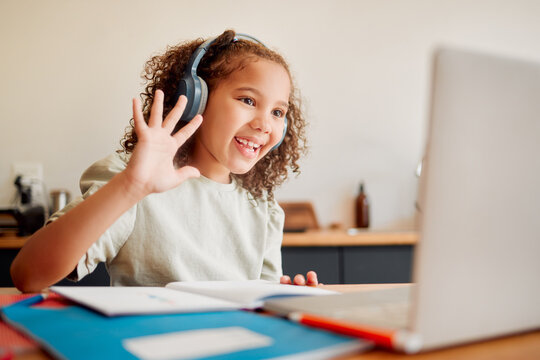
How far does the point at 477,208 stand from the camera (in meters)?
0.39

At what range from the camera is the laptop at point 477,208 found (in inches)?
14.5

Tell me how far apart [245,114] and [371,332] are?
2.78 feet

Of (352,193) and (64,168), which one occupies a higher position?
(64,168)

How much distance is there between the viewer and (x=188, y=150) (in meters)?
1.32

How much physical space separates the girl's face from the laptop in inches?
31.8

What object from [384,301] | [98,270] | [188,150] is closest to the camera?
[384,301]

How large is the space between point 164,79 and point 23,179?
1.38 meters

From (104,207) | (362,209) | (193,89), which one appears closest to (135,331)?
(104,207)

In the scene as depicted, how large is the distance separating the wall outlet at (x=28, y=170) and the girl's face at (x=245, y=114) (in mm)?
1478

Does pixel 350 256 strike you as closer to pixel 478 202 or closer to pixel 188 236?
pixel 188 236

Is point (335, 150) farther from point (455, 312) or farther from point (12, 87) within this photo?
point (455, 312)

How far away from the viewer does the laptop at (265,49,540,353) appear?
0.37m

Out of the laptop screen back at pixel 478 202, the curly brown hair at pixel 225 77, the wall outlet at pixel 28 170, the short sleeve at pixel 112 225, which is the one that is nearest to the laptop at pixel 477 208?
the laptop screen back at pixel 478 202

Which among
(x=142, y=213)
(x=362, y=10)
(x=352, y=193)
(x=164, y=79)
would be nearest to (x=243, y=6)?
(x=362, y=10)
